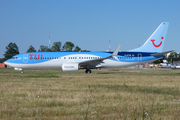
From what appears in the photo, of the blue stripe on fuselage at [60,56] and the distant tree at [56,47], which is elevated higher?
the distant tree at [56,47]

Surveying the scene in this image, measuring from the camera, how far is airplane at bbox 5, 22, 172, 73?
105ft

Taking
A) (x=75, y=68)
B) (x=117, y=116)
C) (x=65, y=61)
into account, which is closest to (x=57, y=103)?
(x=117, y=116)

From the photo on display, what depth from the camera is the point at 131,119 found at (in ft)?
17.9

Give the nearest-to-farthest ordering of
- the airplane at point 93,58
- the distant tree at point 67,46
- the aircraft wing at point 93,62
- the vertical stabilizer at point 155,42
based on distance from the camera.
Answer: the aircraft wing at point 93,62 → the airplane at point 93,58 → the vertical stabilizer at point 155,42 → the distant tree at point 67,46

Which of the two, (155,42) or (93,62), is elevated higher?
(155,42)

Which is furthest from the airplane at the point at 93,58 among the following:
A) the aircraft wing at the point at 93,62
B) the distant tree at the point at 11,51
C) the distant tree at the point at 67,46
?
the distant tree at the point at 11,51

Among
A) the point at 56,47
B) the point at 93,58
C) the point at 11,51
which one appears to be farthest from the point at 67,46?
the point at 93,58

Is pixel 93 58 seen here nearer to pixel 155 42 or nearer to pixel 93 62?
pixel 93 62

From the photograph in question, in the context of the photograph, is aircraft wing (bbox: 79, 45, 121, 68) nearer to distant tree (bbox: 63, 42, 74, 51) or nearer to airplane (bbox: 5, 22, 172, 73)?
airplane (bbox: 5, 22, 172, 73)

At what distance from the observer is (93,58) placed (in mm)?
32969

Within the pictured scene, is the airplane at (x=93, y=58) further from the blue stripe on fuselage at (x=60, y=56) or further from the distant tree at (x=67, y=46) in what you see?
the distant tree at (x=67, y=46)

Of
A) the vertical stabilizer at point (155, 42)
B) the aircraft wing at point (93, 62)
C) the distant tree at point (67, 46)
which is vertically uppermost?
the distant tree at point (67, 46)

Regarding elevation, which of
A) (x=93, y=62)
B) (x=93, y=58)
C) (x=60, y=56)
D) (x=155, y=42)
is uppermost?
(x=155, y=42)

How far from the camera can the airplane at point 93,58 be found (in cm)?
3198
